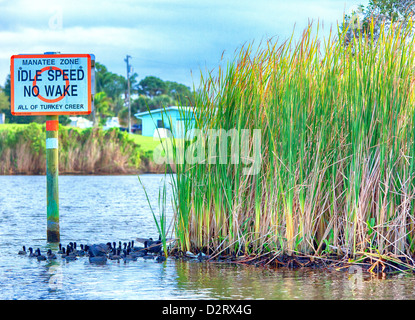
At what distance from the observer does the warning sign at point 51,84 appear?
980 cm

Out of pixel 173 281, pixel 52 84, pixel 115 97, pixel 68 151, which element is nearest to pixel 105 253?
pixel 173 281

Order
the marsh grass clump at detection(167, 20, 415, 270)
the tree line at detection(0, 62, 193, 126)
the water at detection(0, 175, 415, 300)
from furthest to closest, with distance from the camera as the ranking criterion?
the tree line at detection(0, 62, 193, 126), the marsh grass clump at detection(167, 20, 415, 270), the water at detection(0, 175, 415, 300)

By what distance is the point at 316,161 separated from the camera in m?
7.31

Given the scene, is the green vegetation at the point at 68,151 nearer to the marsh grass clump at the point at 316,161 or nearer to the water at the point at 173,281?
the water at the point at 173,281

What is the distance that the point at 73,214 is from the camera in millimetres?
15781

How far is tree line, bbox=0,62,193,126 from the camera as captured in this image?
72625 mm

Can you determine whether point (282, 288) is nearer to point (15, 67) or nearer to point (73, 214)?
point (15, 67)

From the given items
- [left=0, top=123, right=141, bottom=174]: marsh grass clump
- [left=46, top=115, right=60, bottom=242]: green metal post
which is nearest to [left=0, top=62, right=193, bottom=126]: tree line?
[left=0, top=123, right=141, bottom=174]: marsh grass clump

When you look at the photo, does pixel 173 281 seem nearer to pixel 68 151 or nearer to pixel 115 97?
pixel 68 151

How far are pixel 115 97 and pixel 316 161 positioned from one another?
7895 centimetres

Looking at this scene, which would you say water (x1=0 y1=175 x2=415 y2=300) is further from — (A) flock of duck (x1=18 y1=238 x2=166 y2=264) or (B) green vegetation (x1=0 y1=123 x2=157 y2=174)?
(B) green vegetation (x1=0 y1=123 x2=157 y2=174)

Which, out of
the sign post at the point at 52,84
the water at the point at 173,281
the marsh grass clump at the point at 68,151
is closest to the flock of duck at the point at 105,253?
the water at the point at 173,281

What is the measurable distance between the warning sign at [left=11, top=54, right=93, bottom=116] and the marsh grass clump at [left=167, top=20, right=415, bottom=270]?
2.54 m

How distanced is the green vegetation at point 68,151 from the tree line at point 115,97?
1250 inches
